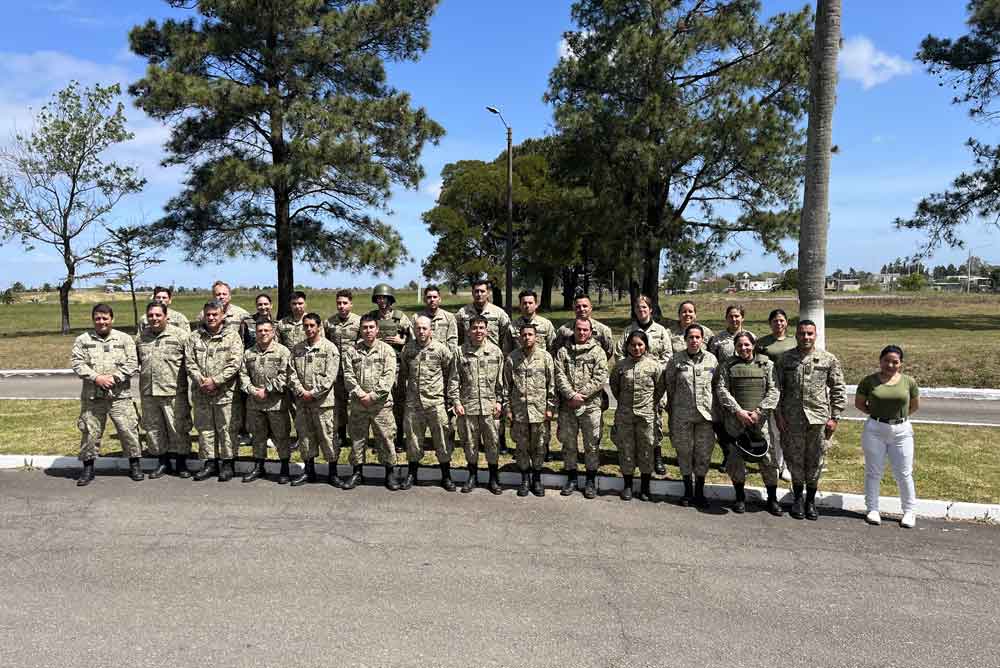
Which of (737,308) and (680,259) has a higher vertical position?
(680,259)

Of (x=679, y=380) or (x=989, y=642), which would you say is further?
(x=679, y=380)

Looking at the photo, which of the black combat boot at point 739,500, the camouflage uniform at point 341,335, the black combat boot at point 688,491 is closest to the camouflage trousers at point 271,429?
the camouflage uniform at point 341,335

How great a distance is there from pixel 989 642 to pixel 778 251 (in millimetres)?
22583

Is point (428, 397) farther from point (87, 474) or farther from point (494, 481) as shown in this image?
point (87, 474)

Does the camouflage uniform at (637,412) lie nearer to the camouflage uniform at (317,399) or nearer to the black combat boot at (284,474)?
the camouflage uniform at (317,399)

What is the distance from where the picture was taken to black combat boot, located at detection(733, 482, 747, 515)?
6047 millimetres

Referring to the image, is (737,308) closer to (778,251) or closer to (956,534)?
(956,534)

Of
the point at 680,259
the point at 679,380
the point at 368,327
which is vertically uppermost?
the point at 680,259

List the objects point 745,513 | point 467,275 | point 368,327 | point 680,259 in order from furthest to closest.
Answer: point 467,275, point 680,259, point 368,327, point 745,513

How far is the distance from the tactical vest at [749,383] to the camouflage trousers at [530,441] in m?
1.87

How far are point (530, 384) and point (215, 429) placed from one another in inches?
136

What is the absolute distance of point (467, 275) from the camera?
4209 cm

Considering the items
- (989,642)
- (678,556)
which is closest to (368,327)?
(678,556)

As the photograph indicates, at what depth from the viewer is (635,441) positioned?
6.46 meters
